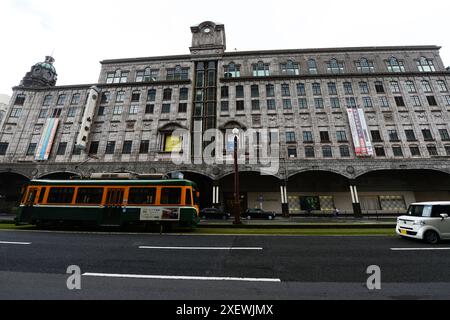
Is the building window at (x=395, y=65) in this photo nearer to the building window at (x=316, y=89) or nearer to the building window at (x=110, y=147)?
the building window at (x=316, y=89)

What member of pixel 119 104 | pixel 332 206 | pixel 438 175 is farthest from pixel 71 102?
pixel 438 175

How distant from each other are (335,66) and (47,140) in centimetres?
4422

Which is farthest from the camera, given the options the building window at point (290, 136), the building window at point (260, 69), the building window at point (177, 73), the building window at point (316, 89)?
the building window at point (177, 73)

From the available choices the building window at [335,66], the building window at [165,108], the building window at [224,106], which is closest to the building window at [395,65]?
the building window at [335,66]

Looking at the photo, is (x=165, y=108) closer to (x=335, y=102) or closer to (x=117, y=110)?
(x=117, y=110)

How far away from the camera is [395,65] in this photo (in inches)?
1124

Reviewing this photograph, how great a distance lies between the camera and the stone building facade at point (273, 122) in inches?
947

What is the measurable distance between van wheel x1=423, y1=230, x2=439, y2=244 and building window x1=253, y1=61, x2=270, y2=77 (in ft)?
90.0

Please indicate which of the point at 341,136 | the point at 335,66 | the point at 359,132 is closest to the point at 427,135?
the point at 359,132

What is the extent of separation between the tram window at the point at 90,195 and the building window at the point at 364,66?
3731 centimetres

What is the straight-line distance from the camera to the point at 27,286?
393cm

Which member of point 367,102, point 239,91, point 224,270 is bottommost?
point 224,270

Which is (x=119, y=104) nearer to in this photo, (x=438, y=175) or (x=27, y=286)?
(x=27, y=286)
